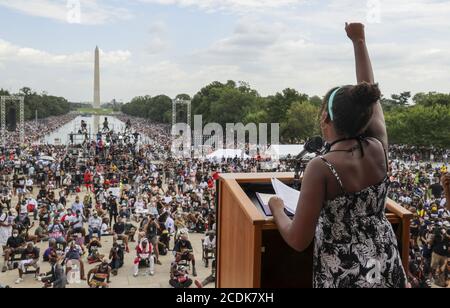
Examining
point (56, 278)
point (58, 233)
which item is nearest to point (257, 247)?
point (56, 278)

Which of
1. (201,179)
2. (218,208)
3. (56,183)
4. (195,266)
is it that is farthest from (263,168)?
(218,208)

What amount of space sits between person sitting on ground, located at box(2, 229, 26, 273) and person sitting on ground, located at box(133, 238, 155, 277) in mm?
2571

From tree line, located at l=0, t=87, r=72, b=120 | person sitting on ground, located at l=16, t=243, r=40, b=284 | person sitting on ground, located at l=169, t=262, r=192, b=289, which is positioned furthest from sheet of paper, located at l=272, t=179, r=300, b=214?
tree line, located at l=0, t=87, r=72, b=120

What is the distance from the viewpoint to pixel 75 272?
9.54 m

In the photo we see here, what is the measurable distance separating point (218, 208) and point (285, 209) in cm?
51

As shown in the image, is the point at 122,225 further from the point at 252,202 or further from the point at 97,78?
the point at 97,78

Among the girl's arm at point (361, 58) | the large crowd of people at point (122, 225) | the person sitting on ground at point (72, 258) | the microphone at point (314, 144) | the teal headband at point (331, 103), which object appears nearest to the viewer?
the teal headband at point (331, 103)

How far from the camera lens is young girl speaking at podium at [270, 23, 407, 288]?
5.09ft

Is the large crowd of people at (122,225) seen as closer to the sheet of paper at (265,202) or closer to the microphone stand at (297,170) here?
the microphone stand at (297,170)

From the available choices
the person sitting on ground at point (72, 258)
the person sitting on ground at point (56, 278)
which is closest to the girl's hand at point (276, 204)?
the person sitting on ground at point (56, 278)

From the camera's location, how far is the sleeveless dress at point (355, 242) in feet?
5.27

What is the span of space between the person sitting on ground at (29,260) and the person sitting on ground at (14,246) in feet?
Result: 0.61

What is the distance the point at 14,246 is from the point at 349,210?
10611 millimetres
